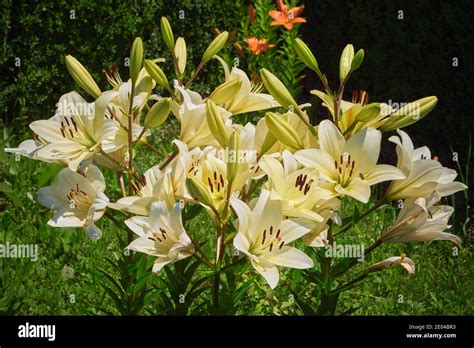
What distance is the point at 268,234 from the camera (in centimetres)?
177

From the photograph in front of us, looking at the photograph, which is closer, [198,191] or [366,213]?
[198,191]

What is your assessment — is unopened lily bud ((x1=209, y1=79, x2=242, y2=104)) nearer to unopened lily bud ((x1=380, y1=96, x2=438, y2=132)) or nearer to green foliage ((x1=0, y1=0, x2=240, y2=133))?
unopened lily bud ((x1=380, y1=96, x2=438, y2=132))

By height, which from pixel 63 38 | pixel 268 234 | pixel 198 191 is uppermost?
pixel 63 38

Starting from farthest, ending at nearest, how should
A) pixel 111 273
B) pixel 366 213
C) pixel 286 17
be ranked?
pixel 286 17
pixel 111 273
pixel 366 213

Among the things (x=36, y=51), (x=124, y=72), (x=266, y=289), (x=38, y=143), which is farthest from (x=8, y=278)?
(x=124, y=72)

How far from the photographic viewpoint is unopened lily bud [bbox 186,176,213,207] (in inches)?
65.8

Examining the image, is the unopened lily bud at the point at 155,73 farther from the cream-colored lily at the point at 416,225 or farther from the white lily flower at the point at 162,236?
the cream-colored lily at the point at 416,225

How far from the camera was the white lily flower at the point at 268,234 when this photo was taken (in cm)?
174

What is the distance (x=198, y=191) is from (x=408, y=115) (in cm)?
57

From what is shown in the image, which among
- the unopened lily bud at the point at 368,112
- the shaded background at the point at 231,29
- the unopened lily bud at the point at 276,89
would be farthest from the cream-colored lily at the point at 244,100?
the shaded background at the point at 231,29

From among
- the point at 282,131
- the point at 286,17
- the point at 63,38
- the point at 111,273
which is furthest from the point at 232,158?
the point at 63,38

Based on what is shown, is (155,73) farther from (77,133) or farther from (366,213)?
(366,213)
